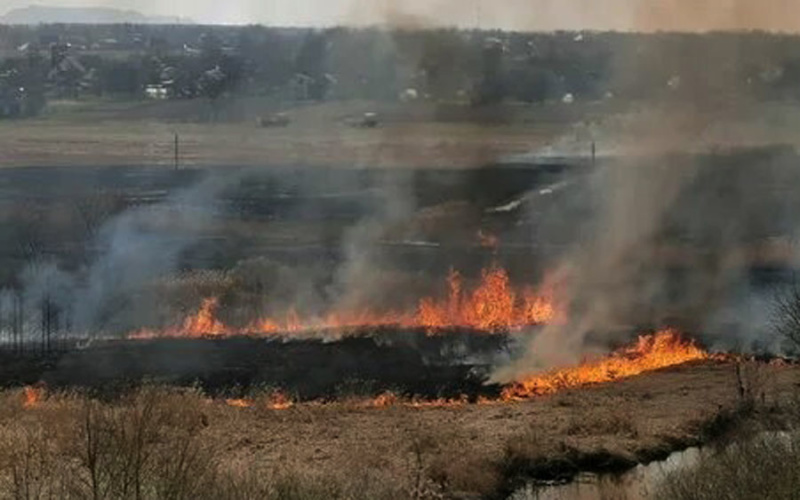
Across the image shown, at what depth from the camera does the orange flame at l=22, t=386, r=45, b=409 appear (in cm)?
2938

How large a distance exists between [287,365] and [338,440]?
9.52 m

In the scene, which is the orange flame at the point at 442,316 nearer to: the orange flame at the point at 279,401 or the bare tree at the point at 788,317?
the orange flame at the point at 279,401

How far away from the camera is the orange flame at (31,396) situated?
29.4 metres

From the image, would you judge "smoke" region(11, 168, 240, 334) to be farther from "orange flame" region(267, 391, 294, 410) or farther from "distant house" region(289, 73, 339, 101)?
"orange flame" region(267, 391, 294, 410)

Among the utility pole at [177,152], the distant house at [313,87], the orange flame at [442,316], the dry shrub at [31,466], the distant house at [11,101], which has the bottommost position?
the orange flame at [442,316]

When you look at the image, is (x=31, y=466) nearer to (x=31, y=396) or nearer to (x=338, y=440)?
(x=338, y=440)

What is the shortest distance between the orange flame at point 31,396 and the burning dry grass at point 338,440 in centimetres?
13

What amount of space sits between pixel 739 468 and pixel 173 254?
35882 mm

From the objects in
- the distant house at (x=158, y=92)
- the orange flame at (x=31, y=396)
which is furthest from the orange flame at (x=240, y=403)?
the distant house at (x=158, y=92)

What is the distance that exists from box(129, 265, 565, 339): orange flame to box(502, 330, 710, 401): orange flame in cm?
465

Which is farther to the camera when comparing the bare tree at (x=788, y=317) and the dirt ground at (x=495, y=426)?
the bare tree at (x=788, y=317)

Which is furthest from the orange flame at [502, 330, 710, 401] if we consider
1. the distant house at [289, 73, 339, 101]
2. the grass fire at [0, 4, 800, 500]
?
the distant house at [289, 73, 339, 101]

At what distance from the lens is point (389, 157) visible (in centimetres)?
5594

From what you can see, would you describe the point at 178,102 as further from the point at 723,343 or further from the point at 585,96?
the point at 723,343
